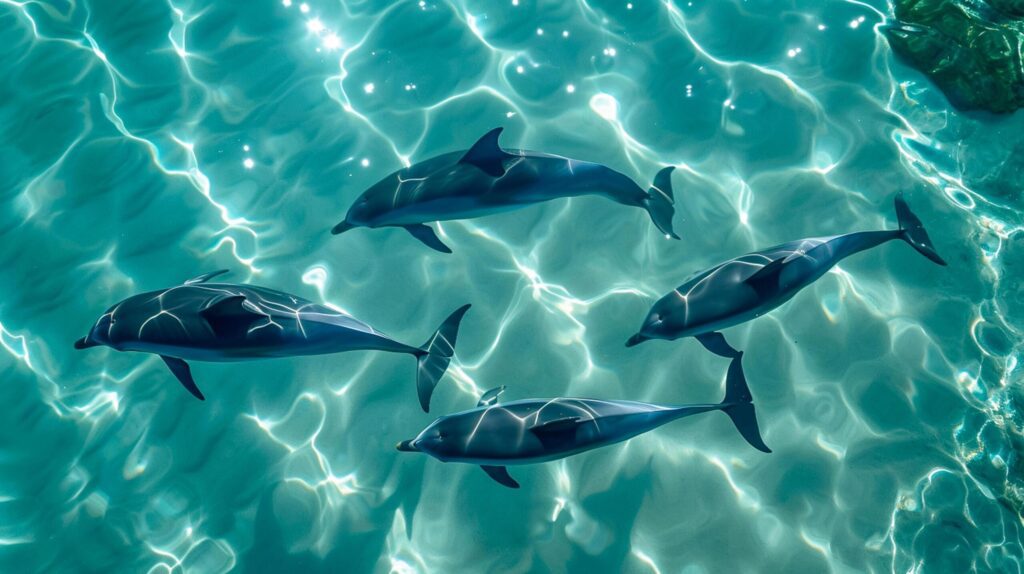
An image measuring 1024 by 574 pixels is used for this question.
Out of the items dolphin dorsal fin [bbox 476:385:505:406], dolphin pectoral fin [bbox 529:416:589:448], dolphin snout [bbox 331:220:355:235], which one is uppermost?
dolphin snout [bbox 331:220:355:235]

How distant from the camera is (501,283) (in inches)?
232

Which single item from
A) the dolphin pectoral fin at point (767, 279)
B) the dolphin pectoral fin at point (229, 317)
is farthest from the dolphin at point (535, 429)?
the dolphin pectoral fin at point (229, 317)

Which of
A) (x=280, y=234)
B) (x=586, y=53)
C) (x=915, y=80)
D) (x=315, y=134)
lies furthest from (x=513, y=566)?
(x=915, y=80)

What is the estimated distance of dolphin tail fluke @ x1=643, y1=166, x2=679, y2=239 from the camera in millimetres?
5016

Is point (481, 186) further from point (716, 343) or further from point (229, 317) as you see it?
point (716, 343)

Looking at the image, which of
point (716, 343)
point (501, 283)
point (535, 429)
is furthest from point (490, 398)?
point (716, 343)

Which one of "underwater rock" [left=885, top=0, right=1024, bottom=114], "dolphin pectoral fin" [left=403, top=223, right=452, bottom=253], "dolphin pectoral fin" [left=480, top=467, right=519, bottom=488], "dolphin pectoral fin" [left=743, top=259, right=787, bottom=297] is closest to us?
"dolphin pectoral fin" [left=743, top=259, right=787, bottom=297]

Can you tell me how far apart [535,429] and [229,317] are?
85.4 inches

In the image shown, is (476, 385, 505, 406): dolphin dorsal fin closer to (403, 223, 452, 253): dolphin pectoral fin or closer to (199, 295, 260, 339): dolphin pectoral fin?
(403, 223, 452, 253): dolphin pectoral fin

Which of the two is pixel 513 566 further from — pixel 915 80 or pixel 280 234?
pixel 915 80

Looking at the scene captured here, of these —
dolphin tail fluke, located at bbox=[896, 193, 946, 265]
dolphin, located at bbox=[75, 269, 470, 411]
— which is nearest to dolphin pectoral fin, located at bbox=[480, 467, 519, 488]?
dolphin, located at bbox=[75, 269, 470, 411]

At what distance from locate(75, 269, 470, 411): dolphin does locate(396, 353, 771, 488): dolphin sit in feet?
2.41

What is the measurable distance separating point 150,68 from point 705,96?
6.42 m

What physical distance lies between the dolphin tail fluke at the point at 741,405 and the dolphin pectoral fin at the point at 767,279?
562 millimetres
